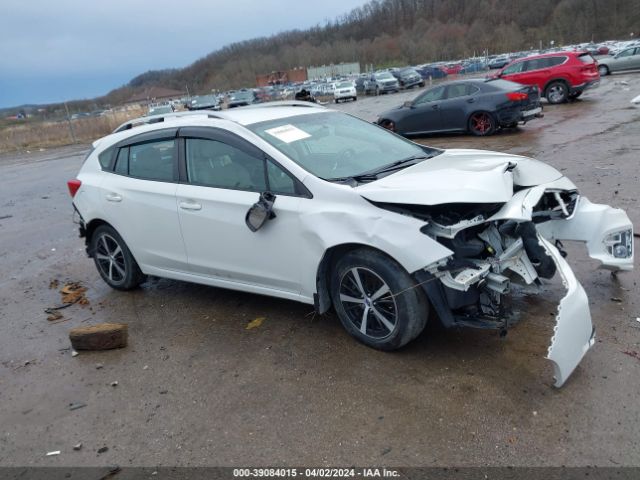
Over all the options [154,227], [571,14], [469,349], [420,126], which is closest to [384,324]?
[469,349]

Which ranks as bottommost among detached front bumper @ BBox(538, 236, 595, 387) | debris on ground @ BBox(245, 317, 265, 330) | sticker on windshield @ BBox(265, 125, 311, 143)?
debris on ground @ BBox(245, 317, 265, 330)

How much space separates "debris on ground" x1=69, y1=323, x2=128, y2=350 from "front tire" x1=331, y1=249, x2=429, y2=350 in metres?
1.89

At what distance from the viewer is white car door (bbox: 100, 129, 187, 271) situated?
4.80 meters

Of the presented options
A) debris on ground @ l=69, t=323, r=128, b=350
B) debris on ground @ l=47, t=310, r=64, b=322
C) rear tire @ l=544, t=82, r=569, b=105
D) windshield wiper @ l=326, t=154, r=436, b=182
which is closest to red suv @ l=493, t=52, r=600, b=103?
rear tire @ l=544, t=82, r=569, b=105

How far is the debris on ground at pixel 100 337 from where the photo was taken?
448cm

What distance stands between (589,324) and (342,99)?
3827 cm

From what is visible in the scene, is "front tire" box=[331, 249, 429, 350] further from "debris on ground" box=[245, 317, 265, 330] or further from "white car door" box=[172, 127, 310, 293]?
"debris on ground" box=[245, 317, 265, 330]

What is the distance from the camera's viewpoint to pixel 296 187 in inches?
157

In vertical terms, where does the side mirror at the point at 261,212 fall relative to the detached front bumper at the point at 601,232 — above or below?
above

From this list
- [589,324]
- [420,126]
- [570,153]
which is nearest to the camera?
[589,324]

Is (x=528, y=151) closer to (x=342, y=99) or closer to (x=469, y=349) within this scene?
(x=469, y=349)

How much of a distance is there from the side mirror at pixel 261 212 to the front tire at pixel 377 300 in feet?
2.12

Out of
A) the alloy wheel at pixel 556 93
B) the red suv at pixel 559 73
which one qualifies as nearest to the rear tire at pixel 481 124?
the red suv at pixel 559 73

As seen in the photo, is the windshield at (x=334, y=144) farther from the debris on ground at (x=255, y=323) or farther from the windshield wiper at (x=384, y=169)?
the debris on ground at (x=255, y=323)
